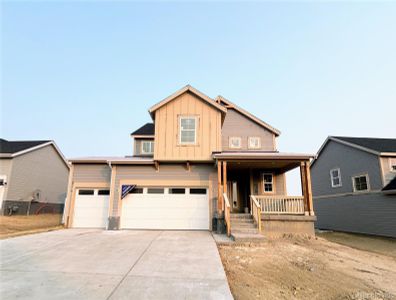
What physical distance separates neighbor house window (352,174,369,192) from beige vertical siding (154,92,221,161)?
958 cm

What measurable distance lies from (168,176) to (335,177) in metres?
12.4

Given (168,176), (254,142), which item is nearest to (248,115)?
(254,142)

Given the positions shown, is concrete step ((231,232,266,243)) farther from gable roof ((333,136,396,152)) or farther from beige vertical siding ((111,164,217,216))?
gable roof ((333,136,396,152))

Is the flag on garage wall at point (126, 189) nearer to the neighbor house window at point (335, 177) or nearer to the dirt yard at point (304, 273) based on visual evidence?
the dirt yard at point (304, 273)

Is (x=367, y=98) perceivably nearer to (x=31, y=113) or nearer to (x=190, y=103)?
(x=190, y=103)

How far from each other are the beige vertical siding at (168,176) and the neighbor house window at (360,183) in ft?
31.5

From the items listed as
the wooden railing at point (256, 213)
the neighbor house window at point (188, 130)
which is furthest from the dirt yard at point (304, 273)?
the neighbor house window at point (188, 130)

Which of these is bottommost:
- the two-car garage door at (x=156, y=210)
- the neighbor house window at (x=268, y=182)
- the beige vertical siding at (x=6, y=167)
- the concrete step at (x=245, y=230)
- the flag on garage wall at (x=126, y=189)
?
the concrete step at (x=245, y=230)

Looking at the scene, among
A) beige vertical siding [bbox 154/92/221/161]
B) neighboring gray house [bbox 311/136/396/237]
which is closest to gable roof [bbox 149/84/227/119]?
beige vertical siding [bbox 154/92/221/161]

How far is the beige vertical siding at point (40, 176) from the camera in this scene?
1499 centimetres

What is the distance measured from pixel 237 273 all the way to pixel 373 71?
17.4 meters

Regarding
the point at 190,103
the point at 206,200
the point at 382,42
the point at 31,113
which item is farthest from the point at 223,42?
the point at 31,113

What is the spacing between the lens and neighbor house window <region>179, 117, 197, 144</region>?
34.3ft

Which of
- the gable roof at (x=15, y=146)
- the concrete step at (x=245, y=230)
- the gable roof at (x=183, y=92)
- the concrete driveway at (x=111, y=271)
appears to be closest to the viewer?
the concrete driveway at (x=111, y=271)
